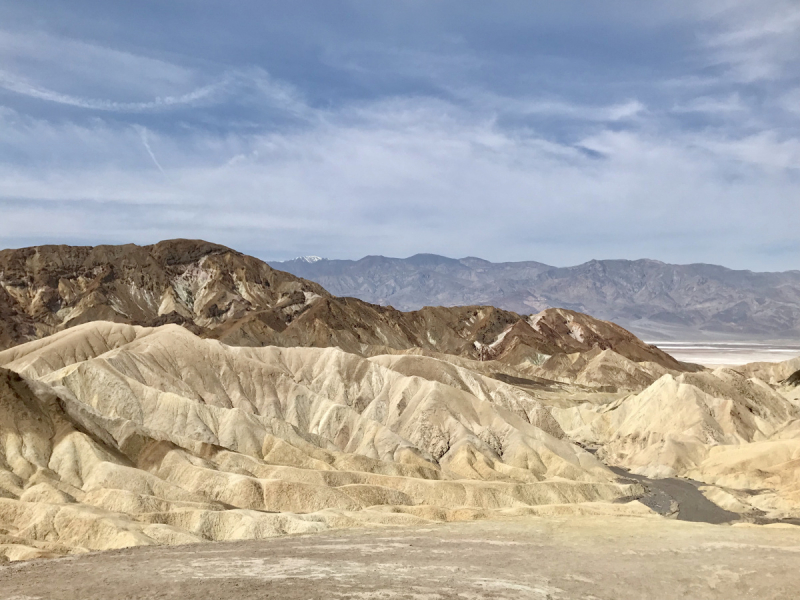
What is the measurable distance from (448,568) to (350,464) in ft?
153

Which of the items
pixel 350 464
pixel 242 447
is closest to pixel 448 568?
pixel 350 464

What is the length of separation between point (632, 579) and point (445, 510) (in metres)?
29.9

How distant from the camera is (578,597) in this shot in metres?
35.5

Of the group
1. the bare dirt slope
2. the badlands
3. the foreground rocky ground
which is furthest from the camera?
the bare dirt slope

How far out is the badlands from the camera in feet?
153

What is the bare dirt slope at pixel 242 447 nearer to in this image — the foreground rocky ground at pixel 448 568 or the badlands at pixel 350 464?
the badlands at pixel 350 464

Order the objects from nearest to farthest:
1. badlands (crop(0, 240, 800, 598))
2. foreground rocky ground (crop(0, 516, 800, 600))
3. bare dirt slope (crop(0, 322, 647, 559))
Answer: foreground rocky ground (crop(0, 516, 800, 600)) < badlands (crop(0, 240, 800, 598)) < bare dirt slope (crop(0, 322, 647, 559))

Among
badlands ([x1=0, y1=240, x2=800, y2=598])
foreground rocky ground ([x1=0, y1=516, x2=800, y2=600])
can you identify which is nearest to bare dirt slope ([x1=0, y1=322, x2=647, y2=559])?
badlands ([x1=0, y1=240, x2=800, y2=598])

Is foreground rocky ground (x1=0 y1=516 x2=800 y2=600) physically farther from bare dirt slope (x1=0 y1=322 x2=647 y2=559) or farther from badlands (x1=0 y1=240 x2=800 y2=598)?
bare dirt slope (x1=0 y1=322 x2=647 y2=559)

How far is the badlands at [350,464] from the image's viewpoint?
46562 mm

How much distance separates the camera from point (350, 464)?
85250 mm

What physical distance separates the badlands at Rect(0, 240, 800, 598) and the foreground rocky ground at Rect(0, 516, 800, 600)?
1.01 feet

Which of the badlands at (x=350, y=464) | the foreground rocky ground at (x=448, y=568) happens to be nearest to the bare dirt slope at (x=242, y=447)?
the badlands at (x=350, y=464)

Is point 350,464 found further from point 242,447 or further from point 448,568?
point 448,568
